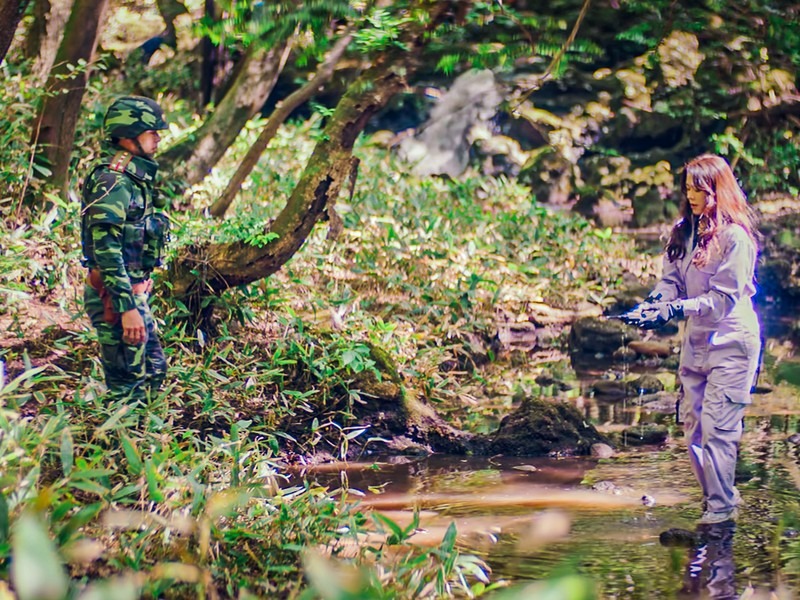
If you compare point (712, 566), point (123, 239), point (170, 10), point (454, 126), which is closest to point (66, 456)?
point (123, 239)

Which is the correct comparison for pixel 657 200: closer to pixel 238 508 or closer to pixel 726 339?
pixel 726 339

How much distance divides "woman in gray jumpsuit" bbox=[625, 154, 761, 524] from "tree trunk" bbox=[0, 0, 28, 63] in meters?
5.01

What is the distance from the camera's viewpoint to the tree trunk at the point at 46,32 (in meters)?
9.89

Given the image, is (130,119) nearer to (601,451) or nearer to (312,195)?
(312,195)

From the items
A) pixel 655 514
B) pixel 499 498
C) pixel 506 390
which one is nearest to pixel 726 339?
pixel 655 514

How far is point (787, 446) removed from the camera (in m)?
7.40

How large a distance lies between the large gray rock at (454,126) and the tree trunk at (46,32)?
22.4ft

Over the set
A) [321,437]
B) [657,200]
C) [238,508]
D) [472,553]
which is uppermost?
[238,508]

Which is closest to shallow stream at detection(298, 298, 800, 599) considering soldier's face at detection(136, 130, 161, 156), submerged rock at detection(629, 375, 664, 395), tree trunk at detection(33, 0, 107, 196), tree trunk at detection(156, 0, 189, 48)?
submerged rock at detection(629, 375, 664, 395)

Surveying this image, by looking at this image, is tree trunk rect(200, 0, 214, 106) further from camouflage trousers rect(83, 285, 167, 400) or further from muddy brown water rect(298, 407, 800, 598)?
camouflage trousers rect(83, 285, 167, 400)

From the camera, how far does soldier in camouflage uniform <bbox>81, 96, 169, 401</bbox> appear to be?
225 inches

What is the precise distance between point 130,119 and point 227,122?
5980 millimetres

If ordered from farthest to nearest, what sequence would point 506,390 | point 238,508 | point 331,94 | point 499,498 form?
point 331,94, point 506,390, point 499,498, point 238,508

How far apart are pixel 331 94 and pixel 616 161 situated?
5.13 meters
